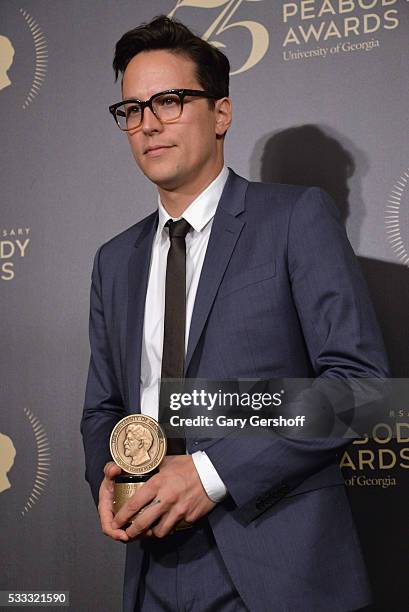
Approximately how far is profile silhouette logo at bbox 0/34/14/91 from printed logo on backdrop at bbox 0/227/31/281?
1.49 ft

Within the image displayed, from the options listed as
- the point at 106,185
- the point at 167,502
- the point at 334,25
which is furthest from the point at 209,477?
the point at 334,25

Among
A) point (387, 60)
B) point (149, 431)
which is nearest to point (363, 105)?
point (387, 60)

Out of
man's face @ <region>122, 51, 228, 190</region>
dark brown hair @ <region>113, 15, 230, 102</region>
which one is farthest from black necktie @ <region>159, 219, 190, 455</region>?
dark brown hair @ <region>113, 15, 230, 102</region>

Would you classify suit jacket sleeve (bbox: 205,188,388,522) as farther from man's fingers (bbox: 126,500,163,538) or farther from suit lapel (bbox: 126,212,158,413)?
suit lapel (bbox: 126,212,158,413)

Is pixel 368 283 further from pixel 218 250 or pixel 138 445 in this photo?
pixel 138 445

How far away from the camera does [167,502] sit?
4.53 ft

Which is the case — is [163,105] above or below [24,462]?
above

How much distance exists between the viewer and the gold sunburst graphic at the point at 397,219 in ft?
6.51

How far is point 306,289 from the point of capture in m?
1.49

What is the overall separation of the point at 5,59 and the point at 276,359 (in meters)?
1.49

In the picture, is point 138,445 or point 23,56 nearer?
point 138,445

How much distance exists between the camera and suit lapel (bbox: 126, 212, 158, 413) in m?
1.64

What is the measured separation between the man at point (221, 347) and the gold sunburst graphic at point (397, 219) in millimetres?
439

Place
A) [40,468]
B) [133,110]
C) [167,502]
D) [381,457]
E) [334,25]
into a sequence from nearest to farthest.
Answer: [167,502], [133,110], [381,457], [334,25], [40,468]
